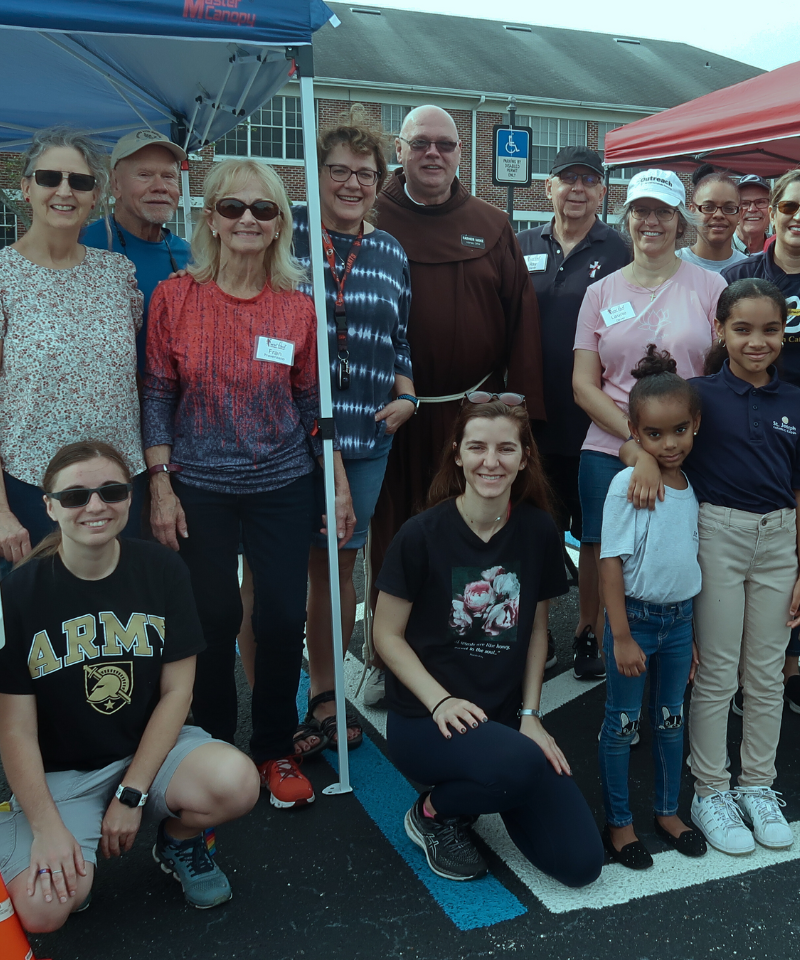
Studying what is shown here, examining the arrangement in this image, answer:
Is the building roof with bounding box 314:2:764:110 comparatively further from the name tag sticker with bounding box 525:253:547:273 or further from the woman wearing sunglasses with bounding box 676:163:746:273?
the name tag sticker with bounding box 525:253:547:273

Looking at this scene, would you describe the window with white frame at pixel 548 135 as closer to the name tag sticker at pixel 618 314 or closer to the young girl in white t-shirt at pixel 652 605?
the name tag sticker at pixel 618 314

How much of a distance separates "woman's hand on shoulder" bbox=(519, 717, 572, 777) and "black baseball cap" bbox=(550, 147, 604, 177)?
242 centimetres

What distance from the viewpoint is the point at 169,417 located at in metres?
2.64

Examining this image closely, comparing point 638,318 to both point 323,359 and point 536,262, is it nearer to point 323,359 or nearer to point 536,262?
point 536,262

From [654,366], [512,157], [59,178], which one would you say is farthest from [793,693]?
[512,157]

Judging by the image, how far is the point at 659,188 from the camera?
3.07 m

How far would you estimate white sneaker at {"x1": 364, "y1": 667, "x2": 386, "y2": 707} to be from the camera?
3.50 m

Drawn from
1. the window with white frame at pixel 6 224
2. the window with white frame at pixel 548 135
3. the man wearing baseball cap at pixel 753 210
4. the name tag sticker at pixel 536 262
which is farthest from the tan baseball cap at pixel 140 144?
the window with white frame at pixel 548 135

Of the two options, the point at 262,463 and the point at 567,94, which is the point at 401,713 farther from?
the point at 567,94

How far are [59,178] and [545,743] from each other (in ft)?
7.17

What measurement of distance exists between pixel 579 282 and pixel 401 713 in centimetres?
207

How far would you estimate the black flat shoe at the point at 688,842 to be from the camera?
2.46 metres

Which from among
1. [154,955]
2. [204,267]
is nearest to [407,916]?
[154,955]

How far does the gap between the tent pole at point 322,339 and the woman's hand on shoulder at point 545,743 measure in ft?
2.18
